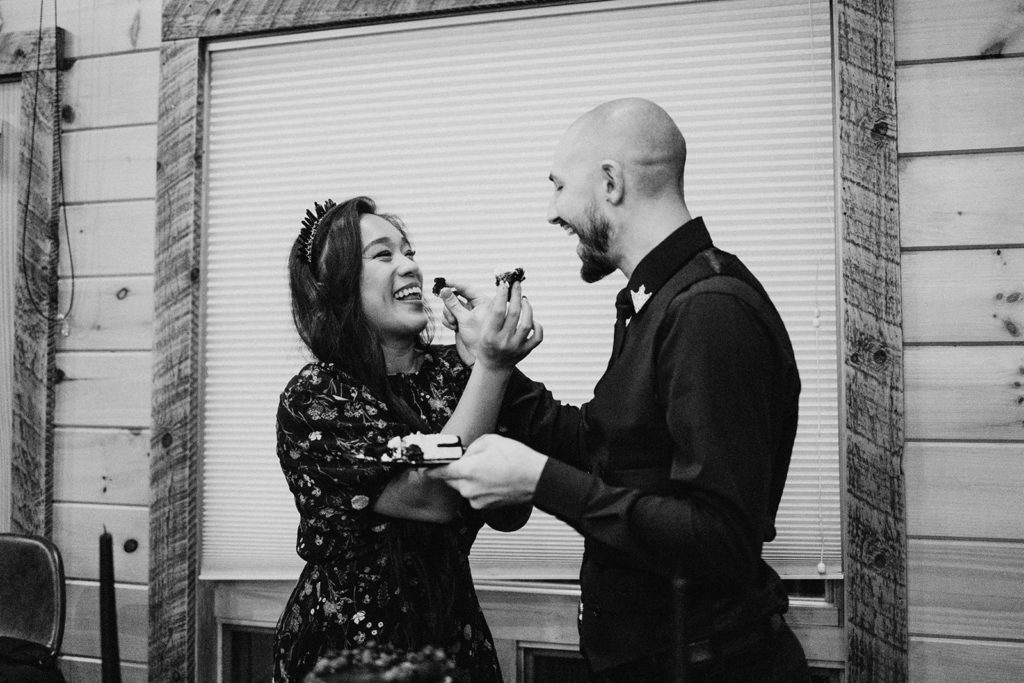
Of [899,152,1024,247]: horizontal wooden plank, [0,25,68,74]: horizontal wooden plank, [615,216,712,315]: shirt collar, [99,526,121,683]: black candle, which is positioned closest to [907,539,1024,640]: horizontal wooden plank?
[899,152,1024,247]: horizontal wooden plank

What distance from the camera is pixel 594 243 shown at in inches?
56.8

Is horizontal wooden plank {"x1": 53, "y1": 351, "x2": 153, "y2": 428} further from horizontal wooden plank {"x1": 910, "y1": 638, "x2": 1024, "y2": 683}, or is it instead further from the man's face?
horizontal wooden plank {"x1": 910, "y1": 638, "x2": 1024, "y2": 683}

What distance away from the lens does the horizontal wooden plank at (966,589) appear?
6.18 ft

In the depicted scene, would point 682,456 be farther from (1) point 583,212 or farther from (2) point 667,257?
(1) point 583,212

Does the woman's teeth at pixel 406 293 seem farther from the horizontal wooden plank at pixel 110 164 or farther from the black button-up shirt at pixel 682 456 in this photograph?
the horizontal wooden plank at pixel 110 164

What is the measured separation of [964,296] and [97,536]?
2.53 meters

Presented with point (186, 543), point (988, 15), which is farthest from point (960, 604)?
point (186, 543)

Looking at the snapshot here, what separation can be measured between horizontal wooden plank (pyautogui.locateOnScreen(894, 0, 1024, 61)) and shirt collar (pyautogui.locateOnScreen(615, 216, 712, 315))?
1.02 metres

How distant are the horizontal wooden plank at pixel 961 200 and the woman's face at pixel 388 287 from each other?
1181 mm

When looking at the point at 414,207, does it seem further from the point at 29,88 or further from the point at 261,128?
the point at 29,88

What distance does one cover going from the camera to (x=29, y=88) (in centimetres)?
256

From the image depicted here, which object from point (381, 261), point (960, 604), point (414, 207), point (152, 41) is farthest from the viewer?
point (152, 41)

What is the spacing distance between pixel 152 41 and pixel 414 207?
1020mm

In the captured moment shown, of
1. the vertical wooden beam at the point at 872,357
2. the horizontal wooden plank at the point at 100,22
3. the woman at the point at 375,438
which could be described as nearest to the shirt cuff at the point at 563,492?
the woman at the point at 375,438
